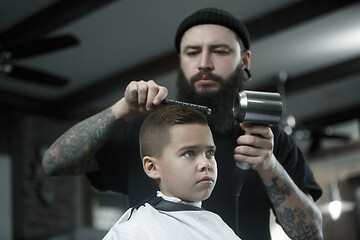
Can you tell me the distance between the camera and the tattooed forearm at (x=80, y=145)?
1198 mm

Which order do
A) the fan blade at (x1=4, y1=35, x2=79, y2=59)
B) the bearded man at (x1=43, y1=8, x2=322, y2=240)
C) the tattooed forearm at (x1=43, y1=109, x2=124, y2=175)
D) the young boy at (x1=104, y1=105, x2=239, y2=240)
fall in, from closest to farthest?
the young boy at (x1=104, y1=105, x2=239, y2=240), the bearded man at (x1=43, y1=8, x2=322, y2=240), the tattooed forearm at (x1=43, y1=109, x2=124, y2=175), the fan blade at (x1=4, y1=35, x2=79, y2=59)

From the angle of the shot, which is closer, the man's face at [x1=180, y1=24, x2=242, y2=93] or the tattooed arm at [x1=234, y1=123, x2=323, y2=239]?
the tattooed arm at [x1=234, y1=123, x2=323, y2=239]

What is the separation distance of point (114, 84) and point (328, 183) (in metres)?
5.55

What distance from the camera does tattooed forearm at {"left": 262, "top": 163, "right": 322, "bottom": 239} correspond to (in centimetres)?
114

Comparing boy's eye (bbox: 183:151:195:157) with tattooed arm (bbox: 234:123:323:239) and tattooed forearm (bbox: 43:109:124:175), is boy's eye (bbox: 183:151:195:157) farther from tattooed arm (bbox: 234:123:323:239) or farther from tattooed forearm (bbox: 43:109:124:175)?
tattooed forearm (bbox: 43:109:124:175)

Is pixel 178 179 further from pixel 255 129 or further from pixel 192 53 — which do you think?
pixel 192 53

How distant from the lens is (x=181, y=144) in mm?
990

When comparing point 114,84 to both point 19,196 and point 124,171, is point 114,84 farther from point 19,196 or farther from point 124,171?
point 124,171

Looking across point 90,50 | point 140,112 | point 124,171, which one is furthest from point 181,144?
point 90,50

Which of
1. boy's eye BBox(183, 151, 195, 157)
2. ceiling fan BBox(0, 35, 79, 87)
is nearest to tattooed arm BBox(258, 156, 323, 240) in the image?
boy's eye BBox(183, 151, 195, 157)

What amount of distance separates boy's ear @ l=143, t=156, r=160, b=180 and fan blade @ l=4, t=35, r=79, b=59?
246 centimetres

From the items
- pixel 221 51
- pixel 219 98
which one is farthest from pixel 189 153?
pixel 221 51

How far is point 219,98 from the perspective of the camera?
1.21 meters

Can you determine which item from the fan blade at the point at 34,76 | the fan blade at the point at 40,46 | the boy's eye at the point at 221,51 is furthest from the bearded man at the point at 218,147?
the fan blade at the point at 34,76
